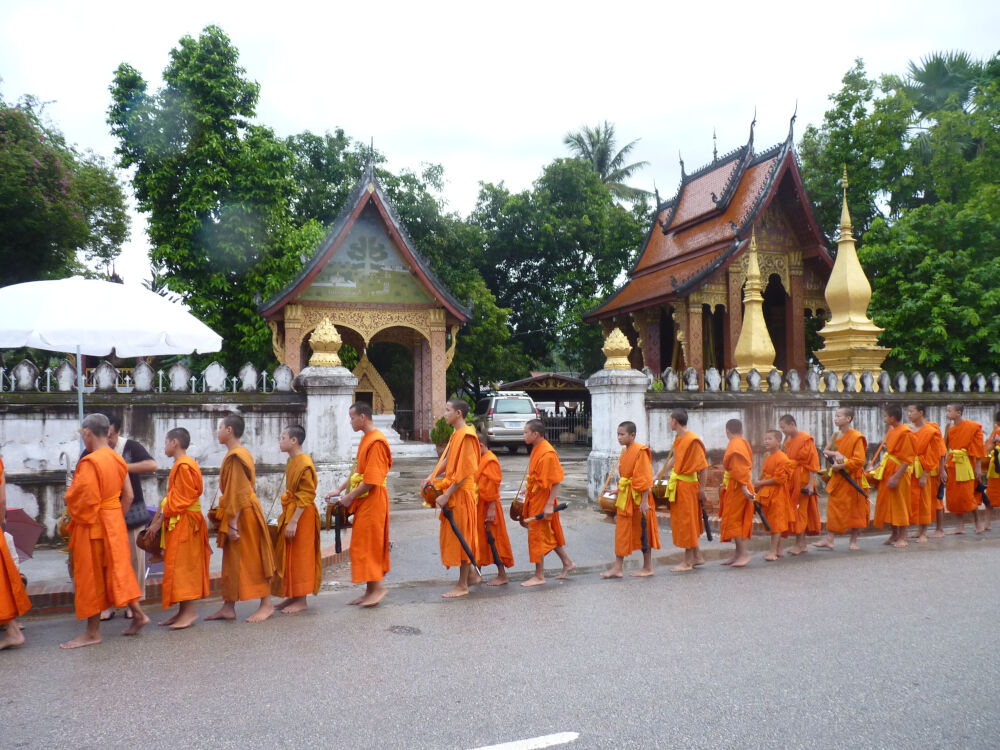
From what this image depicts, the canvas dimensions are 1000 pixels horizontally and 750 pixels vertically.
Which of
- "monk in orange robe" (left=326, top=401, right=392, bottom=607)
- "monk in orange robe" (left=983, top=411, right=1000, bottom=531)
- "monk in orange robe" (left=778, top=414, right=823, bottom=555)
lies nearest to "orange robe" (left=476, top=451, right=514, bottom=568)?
"monk in orange robe" (left=326, top=401, right=392, bottom=607)

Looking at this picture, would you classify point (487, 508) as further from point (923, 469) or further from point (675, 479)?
point (923, 469)

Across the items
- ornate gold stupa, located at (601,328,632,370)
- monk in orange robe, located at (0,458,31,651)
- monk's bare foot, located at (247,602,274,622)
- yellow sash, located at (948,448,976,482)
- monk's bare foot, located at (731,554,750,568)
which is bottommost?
monk's bare foot, located at (731,554,750,568)

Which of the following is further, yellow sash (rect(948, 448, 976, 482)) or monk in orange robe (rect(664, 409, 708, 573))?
yellow sash (rect(948, 448, 976, 482))

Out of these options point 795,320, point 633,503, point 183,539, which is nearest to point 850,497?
point 633,503

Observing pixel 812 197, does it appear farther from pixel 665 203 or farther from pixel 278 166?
pixel 278 166

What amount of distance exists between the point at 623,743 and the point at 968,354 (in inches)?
712

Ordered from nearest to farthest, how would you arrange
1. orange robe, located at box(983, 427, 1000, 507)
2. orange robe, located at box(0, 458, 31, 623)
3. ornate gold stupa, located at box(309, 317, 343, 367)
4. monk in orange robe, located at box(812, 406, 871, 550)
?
1. orange robe, located at box(0, 458, 31, 623)
2. monk in orange robe, located at box(812, 406, 871, 550)
3. ornate gold stupa, located at box(309, 317, 343, 367)
4. orange robe, located at box(983, 427, 1000, 507)

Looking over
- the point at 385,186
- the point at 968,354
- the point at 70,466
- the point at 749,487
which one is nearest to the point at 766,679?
the point at 749,487

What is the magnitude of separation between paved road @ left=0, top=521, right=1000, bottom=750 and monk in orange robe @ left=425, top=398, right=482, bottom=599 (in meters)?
0.29

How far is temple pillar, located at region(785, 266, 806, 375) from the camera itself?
20.0 meters

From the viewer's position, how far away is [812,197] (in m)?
24.3

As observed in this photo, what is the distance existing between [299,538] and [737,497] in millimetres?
4058

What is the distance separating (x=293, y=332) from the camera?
19.2 m

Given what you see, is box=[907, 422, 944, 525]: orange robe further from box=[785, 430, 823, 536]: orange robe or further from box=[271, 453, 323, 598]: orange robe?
box=[271, 453, 323, 598]: orange robe
